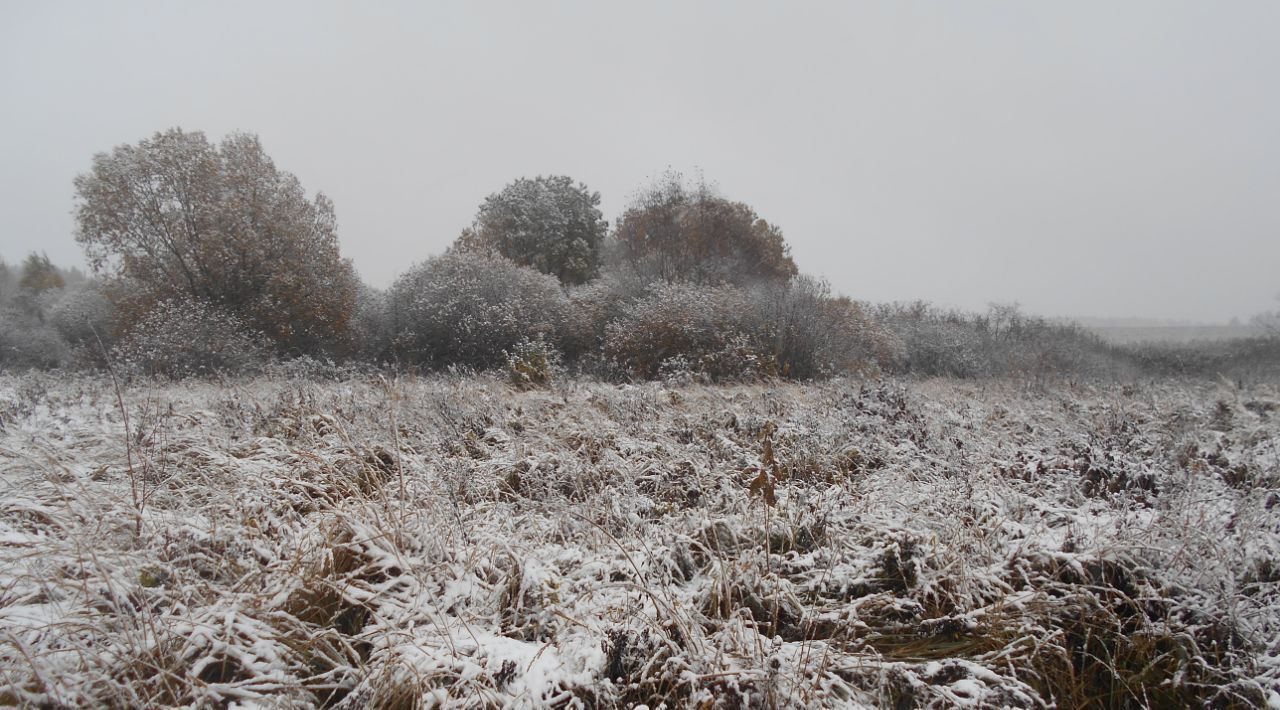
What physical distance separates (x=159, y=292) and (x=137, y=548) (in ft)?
47.4

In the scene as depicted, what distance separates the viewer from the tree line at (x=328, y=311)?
469 inches

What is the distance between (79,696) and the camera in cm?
163

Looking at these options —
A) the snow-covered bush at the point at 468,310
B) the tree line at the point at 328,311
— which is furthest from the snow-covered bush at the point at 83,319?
the snow-covered bush at the point at 468,310

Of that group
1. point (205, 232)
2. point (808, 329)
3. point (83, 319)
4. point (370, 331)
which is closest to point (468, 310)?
point (370, 331)

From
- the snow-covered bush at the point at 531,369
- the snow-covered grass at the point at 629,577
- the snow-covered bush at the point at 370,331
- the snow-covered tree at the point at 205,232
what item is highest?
the snow-covered tree at the point at 205,232

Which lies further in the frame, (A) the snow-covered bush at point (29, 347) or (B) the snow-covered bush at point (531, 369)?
(A) the snow-covered bush at point (29, 347)

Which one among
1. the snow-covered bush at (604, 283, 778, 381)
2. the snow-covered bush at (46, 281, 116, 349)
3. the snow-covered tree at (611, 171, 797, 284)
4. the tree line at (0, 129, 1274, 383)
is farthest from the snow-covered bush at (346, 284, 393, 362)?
the snow-covered tree at (611, 171, 797, 284)

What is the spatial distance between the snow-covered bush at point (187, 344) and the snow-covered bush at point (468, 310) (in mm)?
3339

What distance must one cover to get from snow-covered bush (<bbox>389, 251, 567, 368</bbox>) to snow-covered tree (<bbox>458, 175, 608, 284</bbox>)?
622cm

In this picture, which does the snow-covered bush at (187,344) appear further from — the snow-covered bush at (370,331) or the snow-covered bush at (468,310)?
the snow-covered bush at (468,310)

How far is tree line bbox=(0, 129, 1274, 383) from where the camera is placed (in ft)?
39.1

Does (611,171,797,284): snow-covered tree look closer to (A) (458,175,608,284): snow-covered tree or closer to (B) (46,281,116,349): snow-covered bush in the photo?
(A) (458,175,608,284): snow-covered tree

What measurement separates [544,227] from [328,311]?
32.3 feet

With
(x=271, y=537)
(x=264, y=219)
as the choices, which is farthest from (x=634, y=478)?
(x=264, y=219)
